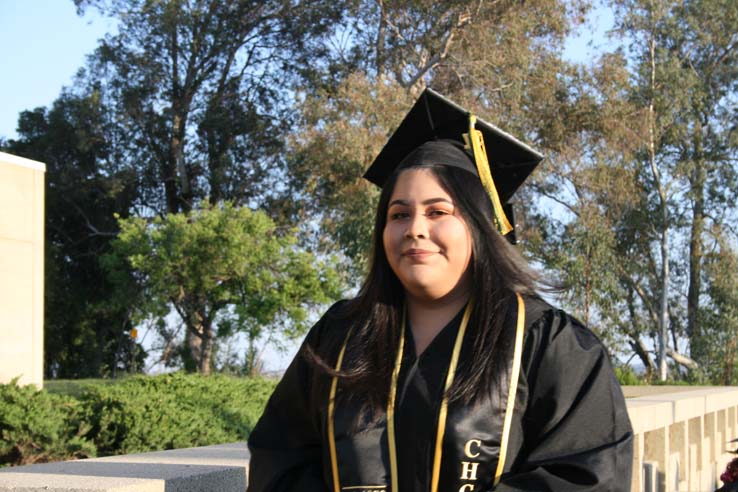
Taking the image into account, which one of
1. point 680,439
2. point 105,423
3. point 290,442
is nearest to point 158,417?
point 105,423

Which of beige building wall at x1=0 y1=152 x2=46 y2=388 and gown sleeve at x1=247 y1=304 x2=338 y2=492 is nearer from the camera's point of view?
gown sleeve at x1=247 y1=304 x2=338 y2=492

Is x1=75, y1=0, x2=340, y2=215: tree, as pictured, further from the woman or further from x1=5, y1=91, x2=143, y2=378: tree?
the woman

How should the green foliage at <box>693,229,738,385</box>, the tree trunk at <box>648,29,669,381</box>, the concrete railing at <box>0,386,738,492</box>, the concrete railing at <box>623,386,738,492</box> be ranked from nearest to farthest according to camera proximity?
the concrete railing at <box>0,386,738,492</box>, the concrete railing at <box>623,386,738,492</box>, the green foliage at <box>693,229,738,385</box>, the tree trunk at <box>648,29,669,381</box>

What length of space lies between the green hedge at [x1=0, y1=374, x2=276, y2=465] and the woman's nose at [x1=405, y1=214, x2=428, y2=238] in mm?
4463

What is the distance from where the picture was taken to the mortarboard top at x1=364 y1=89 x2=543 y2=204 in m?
2.62

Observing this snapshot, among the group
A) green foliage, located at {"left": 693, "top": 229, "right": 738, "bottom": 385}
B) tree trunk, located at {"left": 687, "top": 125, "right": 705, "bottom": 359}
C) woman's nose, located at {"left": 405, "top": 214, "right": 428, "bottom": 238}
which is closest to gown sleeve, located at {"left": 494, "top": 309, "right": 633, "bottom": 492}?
woman's nose, located at {"left": 405, "top": 214, "right": 428, "bottom": 238}

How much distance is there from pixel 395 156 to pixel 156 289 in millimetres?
17175

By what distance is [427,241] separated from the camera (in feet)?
7.50

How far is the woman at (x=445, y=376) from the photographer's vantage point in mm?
2115

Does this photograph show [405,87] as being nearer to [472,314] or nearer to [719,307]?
[719,307]

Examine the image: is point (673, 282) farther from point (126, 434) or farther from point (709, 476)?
point (126, 434)

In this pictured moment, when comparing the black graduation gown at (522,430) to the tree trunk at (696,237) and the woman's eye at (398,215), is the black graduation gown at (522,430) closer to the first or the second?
the woman's eye at (398,215)

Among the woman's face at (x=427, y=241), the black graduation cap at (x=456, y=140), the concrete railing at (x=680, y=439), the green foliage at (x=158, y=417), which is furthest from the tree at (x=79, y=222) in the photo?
the woman's face at (x=427, y=241)

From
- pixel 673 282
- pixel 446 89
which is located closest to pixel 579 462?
pixel 446 89
